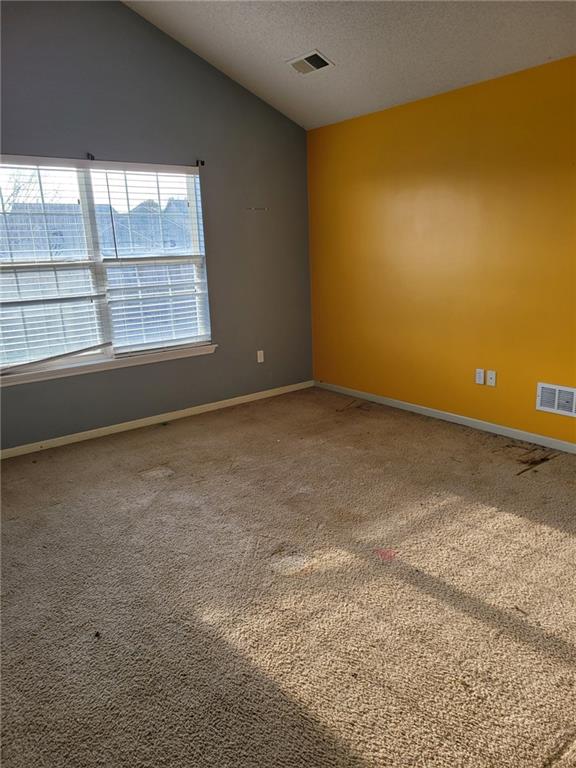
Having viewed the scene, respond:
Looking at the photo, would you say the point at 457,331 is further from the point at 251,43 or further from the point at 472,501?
the point at 251,43

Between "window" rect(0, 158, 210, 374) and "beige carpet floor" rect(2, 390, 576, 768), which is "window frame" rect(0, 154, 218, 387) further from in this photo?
"beige carpet floor" rect(2, 390, 576, 768)

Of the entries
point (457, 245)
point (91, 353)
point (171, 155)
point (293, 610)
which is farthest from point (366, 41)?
point (293, 610)

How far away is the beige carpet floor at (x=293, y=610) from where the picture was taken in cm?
148

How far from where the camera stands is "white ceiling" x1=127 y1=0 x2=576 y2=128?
2842 millimetres

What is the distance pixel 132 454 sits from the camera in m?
3.64

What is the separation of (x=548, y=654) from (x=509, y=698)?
0.26 metres

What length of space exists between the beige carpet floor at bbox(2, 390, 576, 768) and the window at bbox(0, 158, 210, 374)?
3.07 ft

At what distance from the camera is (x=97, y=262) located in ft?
12.4

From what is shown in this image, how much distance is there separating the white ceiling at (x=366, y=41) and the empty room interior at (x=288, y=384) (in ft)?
Answer: 0.07

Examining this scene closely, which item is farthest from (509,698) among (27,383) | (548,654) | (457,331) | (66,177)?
(66,177)

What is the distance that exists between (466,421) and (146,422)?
252 cm

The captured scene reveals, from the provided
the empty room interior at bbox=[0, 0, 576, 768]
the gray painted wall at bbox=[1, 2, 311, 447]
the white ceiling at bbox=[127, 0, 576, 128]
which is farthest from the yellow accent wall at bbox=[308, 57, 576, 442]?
the gray painted wall at bbox=[1, 2, 311, 447]

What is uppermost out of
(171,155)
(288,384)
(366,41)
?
(366,41)

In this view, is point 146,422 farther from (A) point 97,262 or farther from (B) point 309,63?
(B) point 309,63
